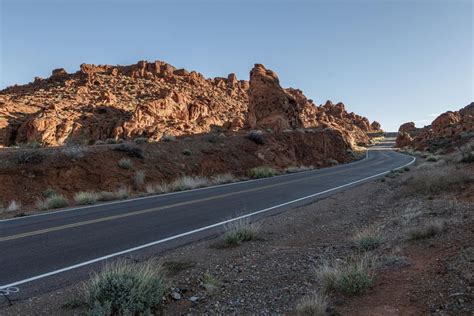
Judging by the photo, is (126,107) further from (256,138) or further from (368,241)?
(368,241)

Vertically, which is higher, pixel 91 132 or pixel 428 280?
pixel 91 132

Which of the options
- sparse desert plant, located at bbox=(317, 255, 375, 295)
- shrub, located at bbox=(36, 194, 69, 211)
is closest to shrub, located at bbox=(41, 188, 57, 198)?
shrub, located at bbox=(36, 194, 69, 211)

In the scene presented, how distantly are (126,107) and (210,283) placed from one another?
53666mm

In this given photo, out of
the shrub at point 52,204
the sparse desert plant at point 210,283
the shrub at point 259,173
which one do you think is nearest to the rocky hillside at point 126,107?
the shrub at point 259,173

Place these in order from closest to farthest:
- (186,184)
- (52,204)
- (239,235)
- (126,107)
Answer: (239,235), (52,204), (186,184), (126,107)

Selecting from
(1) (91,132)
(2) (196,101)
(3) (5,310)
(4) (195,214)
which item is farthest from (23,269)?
(2) (196,101)

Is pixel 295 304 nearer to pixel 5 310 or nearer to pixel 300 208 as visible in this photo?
pixel 5 310

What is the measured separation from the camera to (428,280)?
15.2 ft

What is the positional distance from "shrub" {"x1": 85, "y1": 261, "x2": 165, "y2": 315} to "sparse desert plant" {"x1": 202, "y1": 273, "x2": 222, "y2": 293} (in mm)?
620

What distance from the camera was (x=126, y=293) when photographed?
14.6ft

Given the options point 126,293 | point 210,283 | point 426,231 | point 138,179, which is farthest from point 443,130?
point 126,293

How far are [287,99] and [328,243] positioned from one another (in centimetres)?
3771

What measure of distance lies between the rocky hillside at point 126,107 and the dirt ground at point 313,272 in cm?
2660

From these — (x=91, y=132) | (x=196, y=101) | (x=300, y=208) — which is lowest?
(x=300, y=208)
